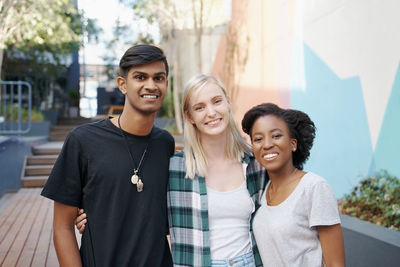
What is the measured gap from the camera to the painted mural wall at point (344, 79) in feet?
12.6

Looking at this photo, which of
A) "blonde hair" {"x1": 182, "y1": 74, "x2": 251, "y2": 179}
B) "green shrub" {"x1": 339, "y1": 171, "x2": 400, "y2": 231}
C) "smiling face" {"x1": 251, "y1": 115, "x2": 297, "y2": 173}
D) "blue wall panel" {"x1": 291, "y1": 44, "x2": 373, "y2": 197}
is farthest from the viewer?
"blue wall panel" {"x1": 291, "y1": 44, "x2": 373, "y2": 197}

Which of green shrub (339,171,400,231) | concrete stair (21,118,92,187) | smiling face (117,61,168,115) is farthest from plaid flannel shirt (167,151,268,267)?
concrete stair (21,118,92,187)

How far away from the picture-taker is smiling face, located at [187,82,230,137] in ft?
6.95

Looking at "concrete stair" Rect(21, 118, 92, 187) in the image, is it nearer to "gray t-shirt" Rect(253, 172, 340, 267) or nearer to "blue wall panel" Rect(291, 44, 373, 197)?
"blue wall panel" Rect(291, 44, 373, 197)

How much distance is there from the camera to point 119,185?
177 centimetres

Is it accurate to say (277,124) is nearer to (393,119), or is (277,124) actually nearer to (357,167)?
(393,119)

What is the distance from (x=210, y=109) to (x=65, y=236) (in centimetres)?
94

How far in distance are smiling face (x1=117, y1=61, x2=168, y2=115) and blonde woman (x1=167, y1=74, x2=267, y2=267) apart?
1.10 ft

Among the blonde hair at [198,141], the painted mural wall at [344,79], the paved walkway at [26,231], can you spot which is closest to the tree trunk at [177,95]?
the painted mural wall at [344,79]

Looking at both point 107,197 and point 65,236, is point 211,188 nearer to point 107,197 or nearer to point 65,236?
point 107,197

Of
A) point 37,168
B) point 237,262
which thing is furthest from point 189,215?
point 37,168

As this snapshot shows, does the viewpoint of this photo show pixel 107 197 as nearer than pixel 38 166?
Yes

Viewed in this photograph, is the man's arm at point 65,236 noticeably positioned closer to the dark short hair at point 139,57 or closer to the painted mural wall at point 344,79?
the dark short hair at point 139,57

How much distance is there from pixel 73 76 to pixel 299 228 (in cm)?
1951
